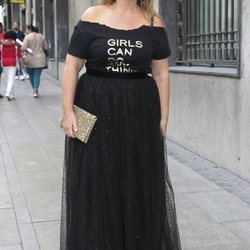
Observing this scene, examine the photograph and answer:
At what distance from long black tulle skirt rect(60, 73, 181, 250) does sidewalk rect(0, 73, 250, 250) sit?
82 cm

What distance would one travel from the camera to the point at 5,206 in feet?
16.1

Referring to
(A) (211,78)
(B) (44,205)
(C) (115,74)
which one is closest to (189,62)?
(A) (211,78)

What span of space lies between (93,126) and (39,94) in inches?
449

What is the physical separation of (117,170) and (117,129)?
0.80 feet

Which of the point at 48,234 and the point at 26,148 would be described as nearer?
the point at 48,234

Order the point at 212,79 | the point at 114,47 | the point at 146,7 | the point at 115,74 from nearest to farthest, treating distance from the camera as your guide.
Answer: the point at 114,47 → the point at 115,74 → the point at 146,7 → the point at 212,79

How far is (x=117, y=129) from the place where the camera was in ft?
10.2

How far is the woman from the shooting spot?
3.02 metres

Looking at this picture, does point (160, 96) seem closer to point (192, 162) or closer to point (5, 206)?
point (5, 206)

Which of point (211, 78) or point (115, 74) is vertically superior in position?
point (115, 74)

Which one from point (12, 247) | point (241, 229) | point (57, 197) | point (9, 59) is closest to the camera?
point (12, 247)

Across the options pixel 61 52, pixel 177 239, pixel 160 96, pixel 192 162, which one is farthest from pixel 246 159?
pixel 61 52

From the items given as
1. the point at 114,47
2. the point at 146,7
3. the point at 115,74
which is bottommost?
the point at 115,74

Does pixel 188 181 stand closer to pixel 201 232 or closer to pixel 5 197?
pixel 201 232
